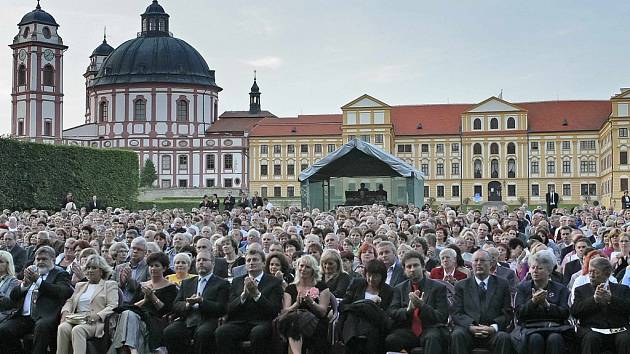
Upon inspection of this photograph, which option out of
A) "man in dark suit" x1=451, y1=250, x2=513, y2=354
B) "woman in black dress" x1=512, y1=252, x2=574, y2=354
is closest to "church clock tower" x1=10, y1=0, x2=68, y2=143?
"man in dark suit" x1=451, y1=250, x2=513, y2=354

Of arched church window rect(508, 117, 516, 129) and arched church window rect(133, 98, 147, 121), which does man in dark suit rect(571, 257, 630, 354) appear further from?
arched church window rect(133, 98, 147, 121)

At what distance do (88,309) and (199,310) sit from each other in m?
1.17

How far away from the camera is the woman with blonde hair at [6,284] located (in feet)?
34.0

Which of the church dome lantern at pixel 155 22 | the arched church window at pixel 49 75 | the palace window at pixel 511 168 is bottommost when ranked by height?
the palace window at pixel 511 168

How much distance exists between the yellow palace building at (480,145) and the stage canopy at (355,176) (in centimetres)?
4771

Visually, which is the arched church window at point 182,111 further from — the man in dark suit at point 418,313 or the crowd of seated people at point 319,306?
the man in dark suit at point 418,313

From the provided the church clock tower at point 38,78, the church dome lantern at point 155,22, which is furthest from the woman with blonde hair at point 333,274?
the church dome lantern at point 155,22

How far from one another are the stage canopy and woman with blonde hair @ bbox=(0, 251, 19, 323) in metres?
23.4

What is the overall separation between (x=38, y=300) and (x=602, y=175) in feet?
273

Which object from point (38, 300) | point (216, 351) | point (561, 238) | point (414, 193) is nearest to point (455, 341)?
point (216, 351)

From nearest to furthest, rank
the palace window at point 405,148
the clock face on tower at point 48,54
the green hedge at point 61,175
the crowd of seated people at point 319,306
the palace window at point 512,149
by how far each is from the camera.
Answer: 1. the crowd of seated people at point 319,306
2. the green hedge at point 61,175
3. the clock face on tower at point 48,54
4. the palace window at point 512,149
5. the palace window at point 405,148

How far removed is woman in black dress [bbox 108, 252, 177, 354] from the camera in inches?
376

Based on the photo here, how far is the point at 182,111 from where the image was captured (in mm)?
95062

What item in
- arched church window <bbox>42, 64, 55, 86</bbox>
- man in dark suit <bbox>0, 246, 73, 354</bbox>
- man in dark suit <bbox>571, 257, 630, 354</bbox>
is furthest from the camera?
arched church window <bbox>42, 64, 55, 86</bbox>
